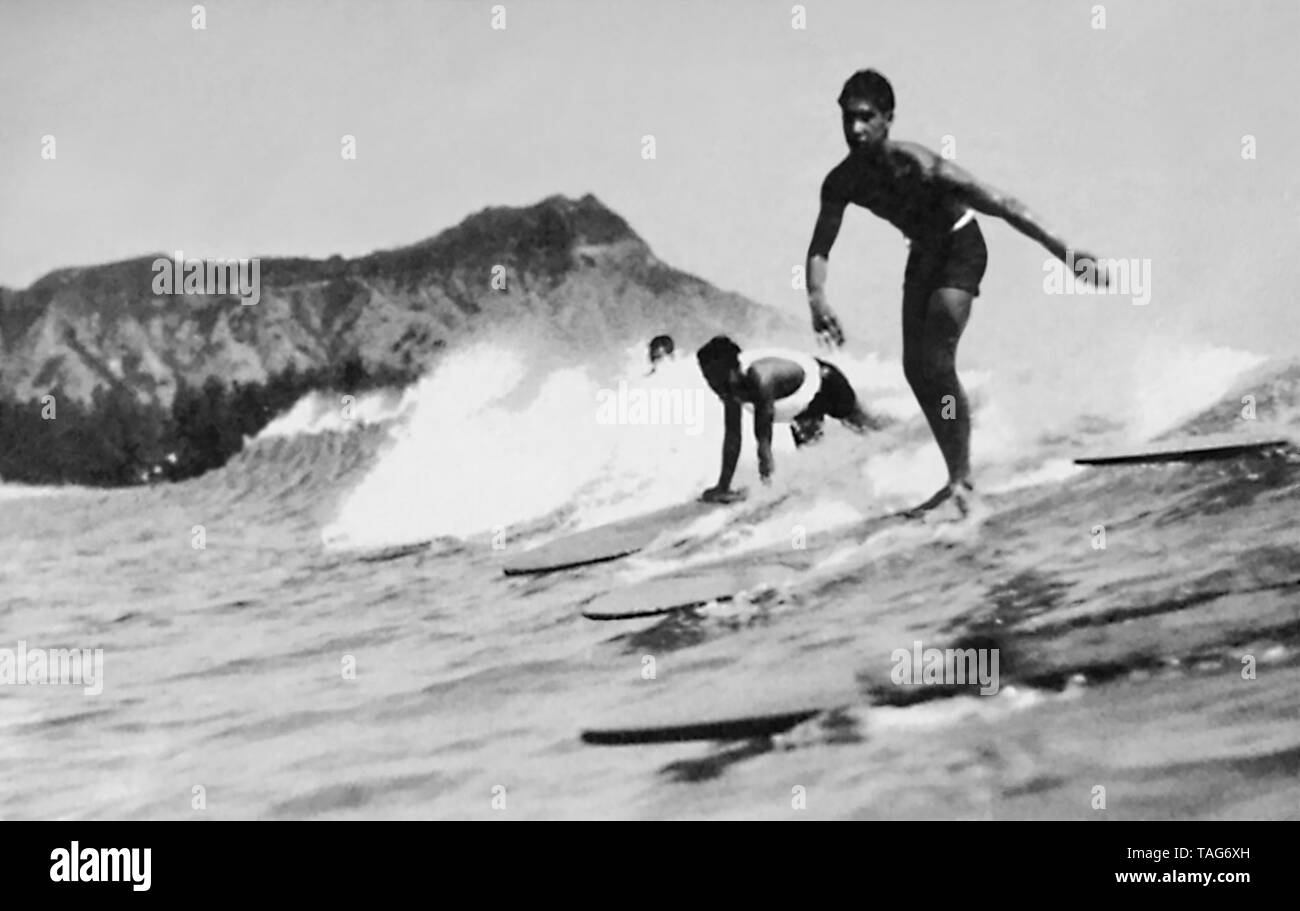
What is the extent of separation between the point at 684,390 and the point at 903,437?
1.68ft

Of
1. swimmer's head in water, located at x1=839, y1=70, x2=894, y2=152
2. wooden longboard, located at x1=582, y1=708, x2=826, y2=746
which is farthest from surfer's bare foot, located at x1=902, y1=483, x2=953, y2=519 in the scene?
swimmer's head in water, located at x1=839, y1=70, x2=894, y2=152

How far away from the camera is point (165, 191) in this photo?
9.80 ft

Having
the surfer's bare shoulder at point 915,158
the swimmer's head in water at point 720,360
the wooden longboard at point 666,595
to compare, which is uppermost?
the surfer's bare shoulder at point 915,158

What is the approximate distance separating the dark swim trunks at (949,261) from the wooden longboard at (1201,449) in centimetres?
51

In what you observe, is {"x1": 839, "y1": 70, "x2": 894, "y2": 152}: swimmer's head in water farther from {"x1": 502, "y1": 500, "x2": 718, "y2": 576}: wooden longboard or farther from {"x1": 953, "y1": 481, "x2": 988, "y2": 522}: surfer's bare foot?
{"x1": 502, "y1": 500, "x2": 718, "y2": 576}: wooden longboard

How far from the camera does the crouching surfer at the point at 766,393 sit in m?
2.77

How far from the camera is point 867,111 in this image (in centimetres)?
280

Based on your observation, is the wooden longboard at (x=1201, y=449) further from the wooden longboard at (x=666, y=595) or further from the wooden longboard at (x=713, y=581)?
the wooden longboard at (x=666, y=595)

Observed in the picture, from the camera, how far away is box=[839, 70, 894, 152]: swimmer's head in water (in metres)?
2.79

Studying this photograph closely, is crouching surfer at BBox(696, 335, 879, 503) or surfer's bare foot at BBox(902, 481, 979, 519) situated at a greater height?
crouching surfer at BBox(696, 335, 879, 503)

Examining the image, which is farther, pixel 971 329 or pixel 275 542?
pixel 275 542

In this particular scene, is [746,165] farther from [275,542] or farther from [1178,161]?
[275,542]

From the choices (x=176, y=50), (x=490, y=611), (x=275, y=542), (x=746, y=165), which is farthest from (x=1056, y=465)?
(x=176, y=50)

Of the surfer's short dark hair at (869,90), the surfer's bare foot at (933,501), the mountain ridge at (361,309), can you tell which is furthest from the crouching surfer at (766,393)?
the surfer's short dark hair at (869,90)
